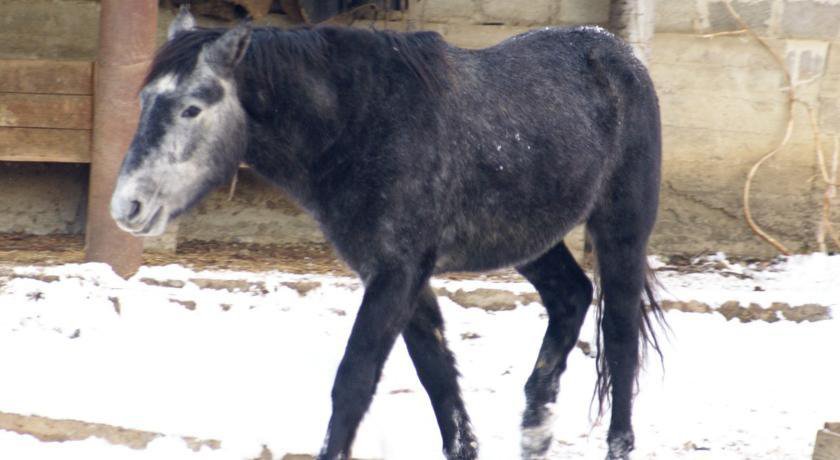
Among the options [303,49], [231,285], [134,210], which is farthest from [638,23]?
[134,210]

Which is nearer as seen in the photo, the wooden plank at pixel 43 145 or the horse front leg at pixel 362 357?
the horse front leg at pixel 362 357

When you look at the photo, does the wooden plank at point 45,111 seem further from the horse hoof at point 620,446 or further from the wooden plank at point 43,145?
the horse hoof at point 620,446

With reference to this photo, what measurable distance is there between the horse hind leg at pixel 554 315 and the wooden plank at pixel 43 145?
10.7 feet

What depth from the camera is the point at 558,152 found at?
455cm

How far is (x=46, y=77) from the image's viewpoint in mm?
7125

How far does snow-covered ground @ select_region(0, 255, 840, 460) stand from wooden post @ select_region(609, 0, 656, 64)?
149cm

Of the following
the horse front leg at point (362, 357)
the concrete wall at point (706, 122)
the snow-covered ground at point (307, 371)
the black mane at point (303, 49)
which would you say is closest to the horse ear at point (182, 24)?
the black mane at point (303, 49)

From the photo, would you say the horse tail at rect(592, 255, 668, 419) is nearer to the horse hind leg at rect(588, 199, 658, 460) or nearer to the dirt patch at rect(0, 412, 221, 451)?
the horse hind leg at rect(588, 199, 658, 460)

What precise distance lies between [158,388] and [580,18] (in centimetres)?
430

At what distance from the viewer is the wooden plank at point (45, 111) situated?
7.10 meters

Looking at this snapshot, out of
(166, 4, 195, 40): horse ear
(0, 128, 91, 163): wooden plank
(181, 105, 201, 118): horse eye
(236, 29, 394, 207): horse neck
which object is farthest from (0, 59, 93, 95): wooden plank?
(181, 105, 201, 118): horse eye

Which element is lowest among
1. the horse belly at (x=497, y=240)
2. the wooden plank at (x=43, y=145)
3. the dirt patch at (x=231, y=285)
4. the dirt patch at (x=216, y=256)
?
the dirt patch at (x=216, y=256)

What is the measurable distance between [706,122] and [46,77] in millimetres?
4317

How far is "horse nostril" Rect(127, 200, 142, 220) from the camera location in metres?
3.74
